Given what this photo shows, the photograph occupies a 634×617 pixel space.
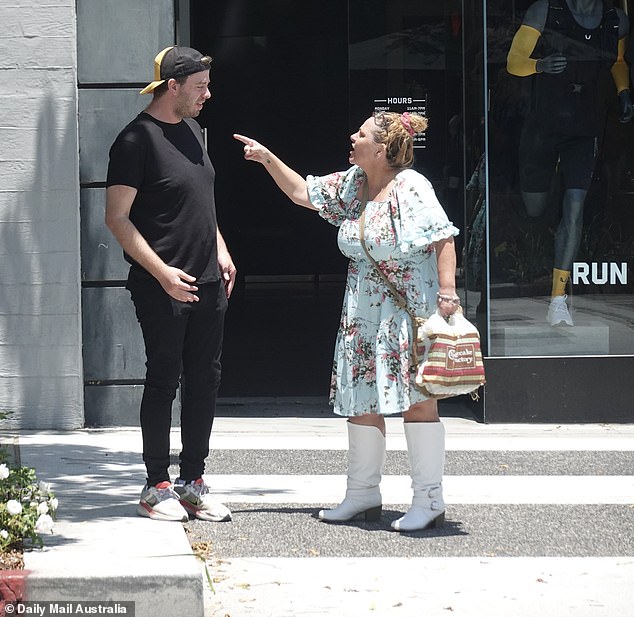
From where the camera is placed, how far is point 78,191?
8.43 meters

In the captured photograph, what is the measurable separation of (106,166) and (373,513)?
338 centimetres

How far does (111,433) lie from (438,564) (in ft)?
11.6

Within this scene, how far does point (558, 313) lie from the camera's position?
29.7ft

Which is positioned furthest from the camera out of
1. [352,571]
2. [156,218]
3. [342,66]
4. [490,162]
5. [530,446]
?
[342,66]

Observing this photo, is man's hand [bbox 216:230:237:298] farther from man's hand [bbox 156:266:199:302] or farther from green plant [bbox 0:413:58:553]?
green plant [bbox 0:413:58:553]

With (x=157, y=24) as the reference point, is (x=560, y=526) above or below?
below

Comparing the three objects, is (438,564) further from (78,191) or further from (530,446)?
(78,191)

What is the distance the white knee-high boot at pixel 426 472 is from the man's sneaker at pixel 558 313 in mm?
3257

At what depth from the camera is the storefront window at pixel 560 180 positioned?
8.91 m

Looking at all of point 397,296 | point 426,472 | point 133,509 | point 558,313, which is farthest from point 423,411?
point 558,313

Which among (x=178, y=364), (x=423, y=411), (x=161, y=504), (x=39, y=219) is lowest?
(x=161, y=504)

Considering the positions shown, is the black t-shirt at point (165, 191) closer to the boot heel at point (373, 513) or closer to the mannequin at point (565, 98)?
the boot heel at point (373, 513)

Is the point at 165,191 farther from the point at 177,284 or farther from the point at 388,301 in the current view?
the point at 388,301

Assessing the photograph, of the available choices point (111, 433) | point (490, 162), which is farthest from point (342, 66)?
point (111, 433)
